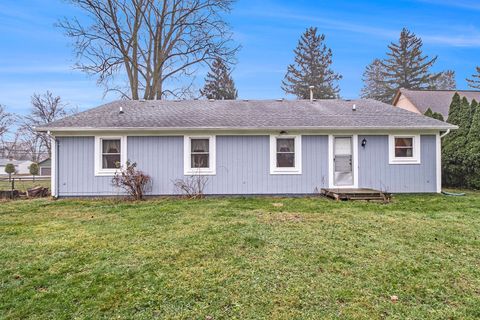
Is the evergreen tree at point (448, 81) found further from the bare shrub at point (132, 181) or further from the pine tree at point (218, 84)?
the bare shrub at point (132, 181)

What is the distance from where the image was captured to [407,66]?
33.2 meters

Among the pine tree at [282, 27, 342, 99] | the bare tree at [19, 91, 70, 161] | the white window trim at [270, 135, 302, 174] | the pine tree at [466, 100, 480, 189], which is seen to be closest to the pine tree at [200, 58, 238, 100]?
the pine tree at [282, 27, 342, 99]

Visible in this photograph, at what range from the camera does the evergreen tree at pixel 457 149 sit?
10648 mm

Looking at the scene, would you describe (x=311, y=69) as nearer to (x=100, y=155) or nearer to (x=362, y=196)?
(x=362, y=196)

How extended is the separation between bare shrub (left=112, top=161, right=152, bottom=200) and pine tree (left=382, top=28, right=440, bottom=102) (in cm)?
3361

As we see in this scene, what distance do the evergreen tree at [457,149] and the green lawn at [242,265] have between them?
5.21 m

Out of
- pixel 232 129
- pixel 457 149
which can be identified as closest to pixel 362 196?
pixel 232 129

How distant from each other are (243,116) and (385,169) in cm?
507

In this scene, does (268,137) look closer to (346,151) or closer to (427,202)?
(346,151)

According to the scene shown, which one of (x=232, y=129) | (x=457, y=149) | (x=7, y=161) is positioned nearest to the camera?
(x=232, y=129)

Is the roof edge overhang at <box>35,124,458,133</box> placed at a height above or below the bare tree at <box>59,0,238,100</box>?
below

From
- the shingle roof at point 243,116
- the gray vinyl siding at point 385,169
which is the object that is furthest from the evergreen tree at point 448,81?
the gray vinyl siding at point 385,169

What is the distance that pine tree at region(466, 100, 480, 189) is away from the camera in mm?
10094

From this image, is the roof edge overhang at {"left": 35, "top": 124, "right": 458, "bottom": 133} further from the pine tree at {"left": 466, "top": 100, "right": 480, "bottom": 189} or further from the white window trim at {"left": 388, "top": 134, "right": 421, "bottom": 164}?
the pine tree at {"left": 466, "top": 100, "right": 480, "bottom": 189}
